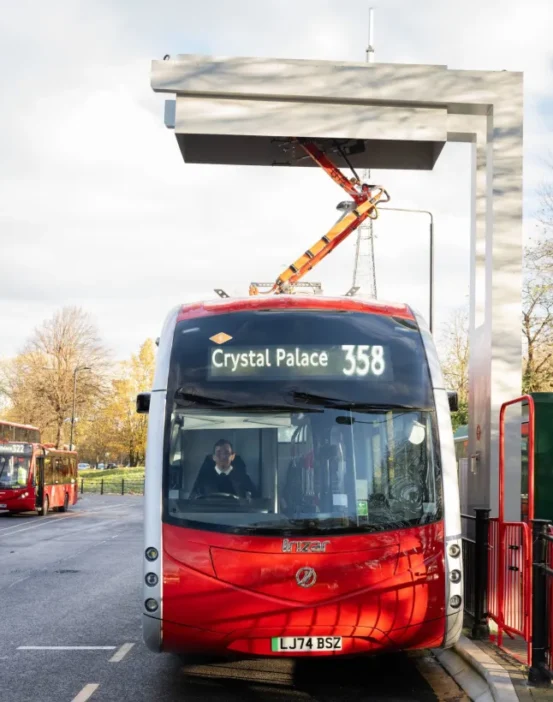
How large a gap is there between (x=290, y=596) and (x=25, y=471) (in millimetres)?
30357

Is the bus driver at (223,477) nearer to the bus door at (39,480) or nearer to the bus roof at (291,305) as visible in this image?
the bus roof at (291,305)

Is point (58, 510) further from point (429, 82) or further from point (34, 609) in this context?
point (429, 82)

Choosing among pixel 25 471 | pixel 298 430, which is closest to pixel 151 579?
pixel 298 430

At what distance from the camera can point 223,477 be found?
7.64 m

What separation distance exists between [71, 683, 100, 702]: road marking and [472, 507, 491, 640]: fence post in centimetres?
351

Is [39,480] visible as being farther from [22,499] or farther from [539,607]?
[539,607]

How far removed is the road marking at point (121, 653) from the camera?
883 centimetres

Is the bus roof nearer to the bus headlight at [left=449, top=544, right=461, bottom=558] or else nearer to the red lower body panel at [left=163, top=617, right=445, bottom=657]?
the bus headlight at [left=449, top=544, right=461, bottom=558]

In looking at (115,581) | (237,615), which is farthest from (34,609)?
(237,615)

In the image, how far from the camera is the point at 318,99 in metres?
11.2

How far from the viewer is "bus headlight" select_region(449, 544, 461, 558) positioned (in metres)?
7.55

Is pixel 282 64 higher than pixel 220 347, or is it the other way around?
pixel 282 64

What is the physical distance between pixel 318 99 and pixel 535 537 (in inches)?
245

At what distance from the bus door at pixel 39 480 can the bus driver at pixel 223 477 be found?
1191 inches
